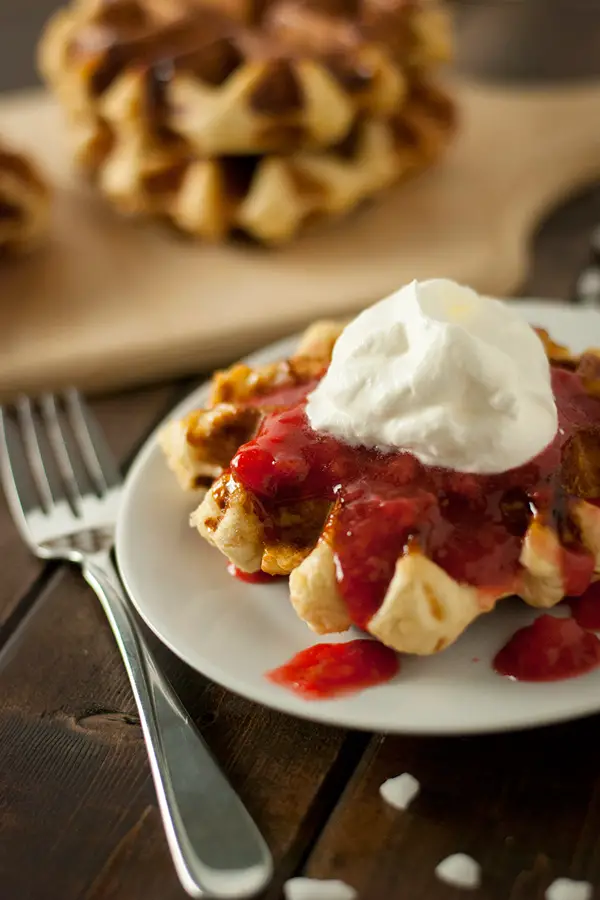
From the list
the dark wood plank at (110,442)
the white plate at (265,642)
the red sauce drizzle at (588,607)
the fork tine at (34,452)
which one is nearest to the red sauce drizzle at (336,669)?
the white plate at (265,642)

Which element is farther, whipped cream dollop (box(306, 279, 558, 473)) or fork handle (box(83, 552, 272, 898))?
whipped cream dollop (box(306, 279, 558, 473))

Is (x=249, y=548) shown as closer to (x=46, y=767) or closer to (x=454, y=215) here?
(x=46, y=767)

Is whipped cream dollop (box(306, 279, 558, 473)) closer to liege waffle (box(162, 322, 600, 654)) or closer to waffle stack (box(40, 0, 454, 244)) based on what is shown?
liege waffle (box(162, 322, 600, 654))

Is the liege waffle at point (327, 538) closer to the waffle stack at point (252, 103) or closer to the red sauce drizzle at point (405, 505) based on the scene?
the red sauce drizzle at point (405, 505)

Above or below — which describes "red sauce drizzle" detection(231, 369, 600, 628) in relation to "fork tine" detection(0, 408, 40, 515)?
above

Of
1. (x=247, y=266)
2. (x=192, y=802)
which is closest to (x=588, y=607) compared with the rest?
(x=192, y=802)

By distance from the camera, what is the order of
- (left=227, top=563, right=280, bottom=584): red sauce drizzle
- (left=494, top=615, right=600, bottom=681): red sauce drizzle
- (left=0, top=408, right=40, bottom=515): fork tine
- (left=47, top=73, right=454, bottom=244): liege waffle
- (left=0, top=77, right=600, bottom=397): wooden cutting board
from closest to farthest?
(left=494, top=615, right=600, bottom=681): red sauce drizzle < (left=227, top=563, right=280, bottom=584): red sauce drizzle < (left=0, top=408, right=40, bottom=515): fork tine < (left=0, top=77, right=600, bottom=397): wooden cutting board < (left=47, top=73, right=454, bottom=244): liege waffle

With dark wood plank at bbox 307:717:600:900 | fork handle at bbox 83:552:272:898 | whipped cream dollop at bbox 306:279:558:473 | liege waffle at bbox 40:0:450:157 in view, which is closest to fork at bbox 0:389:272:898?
fork handle at bbox 83:552:272:898
